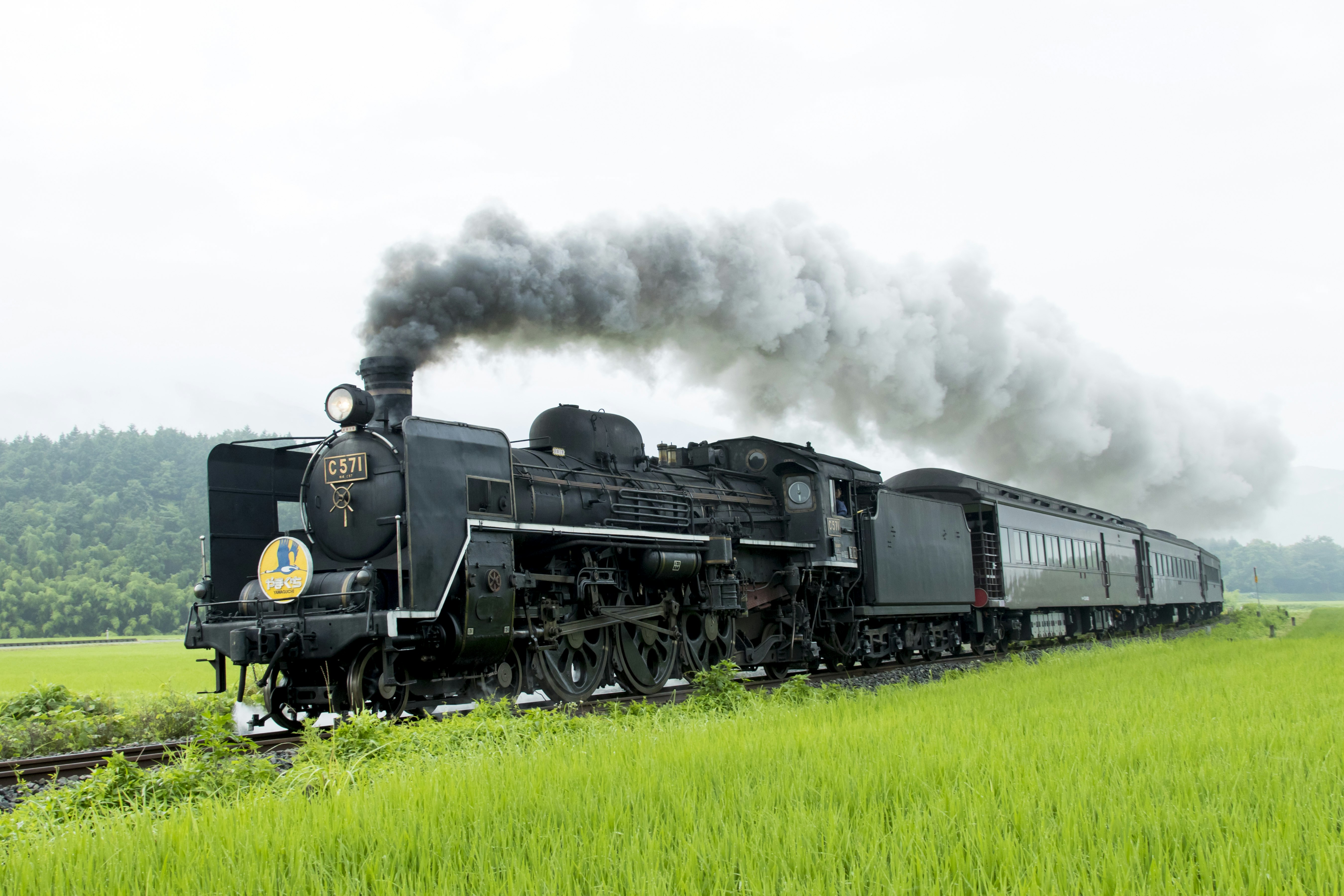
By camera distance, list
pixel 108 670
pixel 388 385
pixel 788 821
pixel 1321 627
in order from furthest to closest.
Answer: pixel 1321 627
pixel 108 670
pixel 388 385
pixel 788 821

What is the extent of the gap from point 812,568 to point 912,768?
9385 mm

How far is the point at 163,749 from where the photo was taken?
8.18 meters

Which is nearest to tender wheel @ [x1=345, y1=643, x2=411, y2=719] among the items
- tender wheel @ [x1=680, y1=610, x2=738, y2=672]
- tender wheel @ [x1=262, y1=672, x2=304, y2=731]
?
tender wheel @ [x1=262, y1=672, x2=304, y2=731]

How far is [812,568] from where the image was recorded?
1371 cm

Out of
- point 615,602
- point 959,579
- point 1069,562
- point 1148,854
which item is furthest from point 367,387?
point 1069,562

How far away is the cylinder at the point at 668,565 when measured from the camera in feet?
→ 34.5

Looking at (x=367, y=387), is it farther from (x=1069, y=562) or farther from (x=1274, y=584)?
(x=1274, y=584)

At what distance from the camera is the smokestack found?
922 cm

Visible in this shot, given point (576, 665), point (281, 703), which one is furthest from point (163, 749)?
point (576, 665)

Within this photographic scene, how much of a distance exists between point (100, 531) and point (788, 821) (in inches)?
2870

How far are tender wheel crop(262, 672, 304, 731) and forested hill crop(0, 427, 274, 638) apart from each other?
27728 mm

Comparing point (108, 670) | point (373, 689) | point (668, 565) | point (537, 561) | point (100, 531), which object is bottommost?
point (108, 670)

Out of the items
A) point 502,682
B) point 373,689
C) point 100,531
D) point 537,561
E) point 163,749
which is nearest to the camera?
point 163,749

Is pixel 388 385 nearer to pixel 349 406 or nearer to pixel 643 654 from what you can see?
pixel 349 406
